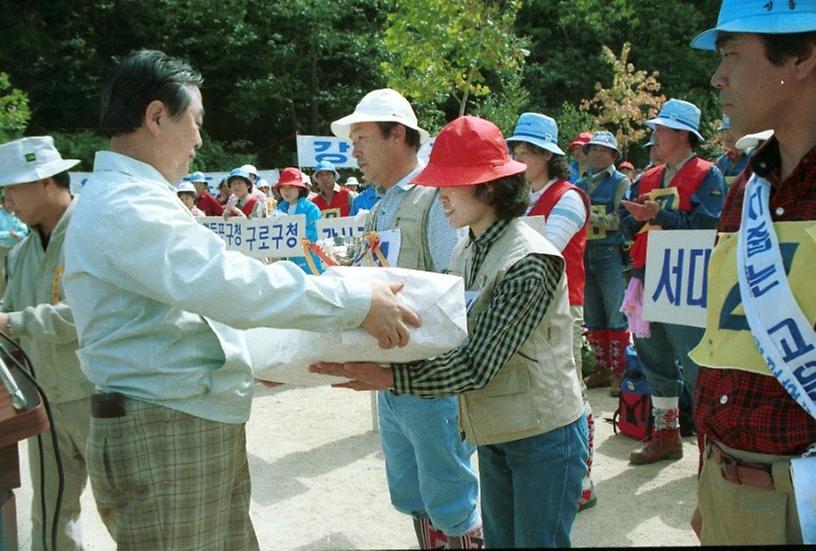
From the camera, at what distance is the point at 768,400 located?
1604 millimetres

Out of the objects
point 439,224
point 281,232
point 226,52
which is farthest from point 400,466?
point 226,52

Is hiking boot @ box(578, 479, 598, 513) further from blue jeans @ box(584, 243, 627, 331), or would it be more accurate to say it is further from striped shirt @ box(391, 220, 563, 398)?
blue jeans @ box(584, 243, 627, 331)

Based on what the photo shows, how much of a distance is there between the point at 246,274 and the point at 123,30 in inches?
882

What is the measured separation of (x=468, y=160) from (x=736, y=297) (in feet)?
3.08

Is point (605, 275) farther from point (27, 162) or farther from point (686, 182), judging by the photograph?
point (27, 162)

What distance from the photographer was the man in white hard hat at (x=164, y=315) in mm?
1757

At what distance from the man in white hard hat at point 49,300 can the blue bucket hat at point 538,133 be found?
2.43 metres

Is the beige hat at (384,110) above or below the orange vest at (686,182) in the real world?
above

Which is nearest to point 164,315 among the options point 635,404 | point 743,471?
point 743,471

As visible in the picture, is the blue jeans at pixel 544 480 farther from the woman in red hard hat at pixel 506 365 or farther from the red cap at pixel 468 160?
the red cap at pixel 468 160

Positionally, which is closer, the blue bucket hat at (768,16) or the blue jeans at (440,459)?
the blue bucket hat at (768,16)

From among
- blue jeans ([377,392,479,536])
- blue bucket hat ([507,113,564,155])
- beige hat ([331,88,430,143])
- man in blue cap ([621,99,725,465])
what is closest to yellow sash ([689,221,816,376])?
blue jeans ([377,392,479,536])

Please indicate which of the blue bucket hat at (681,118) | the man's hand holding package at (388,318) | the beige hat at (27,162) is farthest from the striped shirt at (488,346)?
the blue bucket hat at (681,118)

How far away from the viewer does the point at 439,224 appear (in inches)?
116
